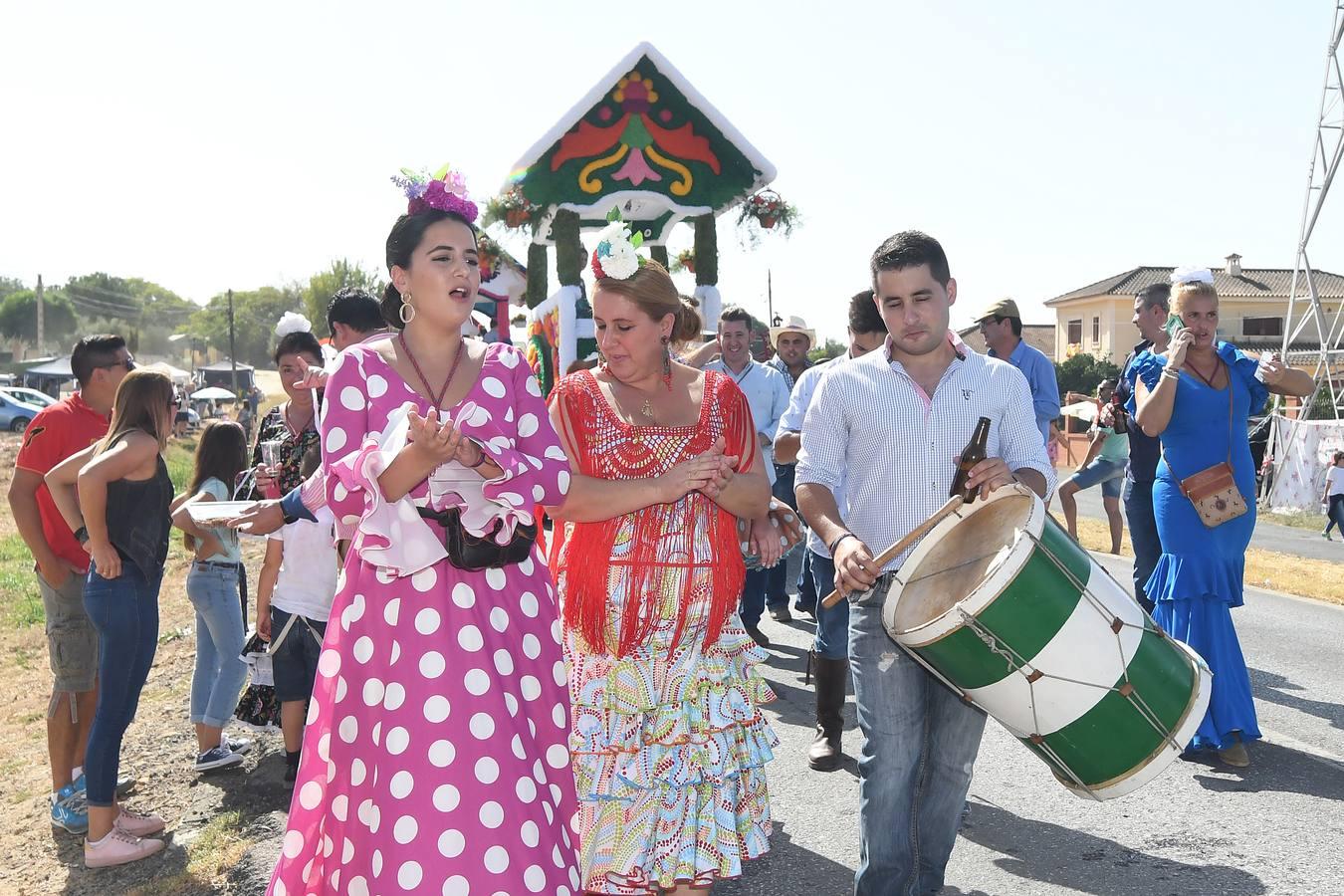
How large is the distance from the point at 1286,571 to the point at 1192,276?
24.4 feet

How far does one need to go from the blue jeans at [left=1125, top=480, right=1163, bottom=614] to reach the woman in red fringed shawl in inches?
138

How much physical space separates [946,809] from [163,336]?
137 meters

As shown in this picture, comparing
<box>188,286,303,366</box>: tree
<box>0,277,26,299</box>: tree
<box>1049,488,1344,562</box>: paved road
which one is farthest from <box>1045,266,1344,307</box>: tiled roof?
<box>0,277,26,299</box>: tree

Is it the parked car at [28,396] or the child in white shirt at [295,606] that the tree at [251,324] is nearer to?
the parked car at [28,396]

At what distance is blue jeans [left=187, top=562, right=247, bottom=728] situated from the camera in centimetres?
568

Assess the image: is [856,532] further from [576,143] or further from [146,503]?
[576,143]

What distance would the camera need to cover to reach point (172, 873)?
4.43m

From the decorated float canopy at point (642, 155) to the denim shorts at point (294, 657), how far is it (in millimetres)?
4493

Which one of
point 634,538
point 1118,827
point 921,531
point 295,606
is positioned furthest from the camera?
point 295,606

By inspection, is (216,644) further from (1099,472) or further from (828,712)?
(1099,472)

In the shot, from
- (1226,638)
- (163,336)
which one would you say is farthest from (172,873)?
(163,336)

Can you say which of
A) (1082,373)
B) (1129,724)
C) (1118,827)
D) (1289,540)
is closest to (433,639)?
(1129,724)

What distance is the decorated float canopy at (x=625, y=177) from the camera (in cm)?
886

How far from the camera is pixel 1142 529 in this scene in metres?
6.43
